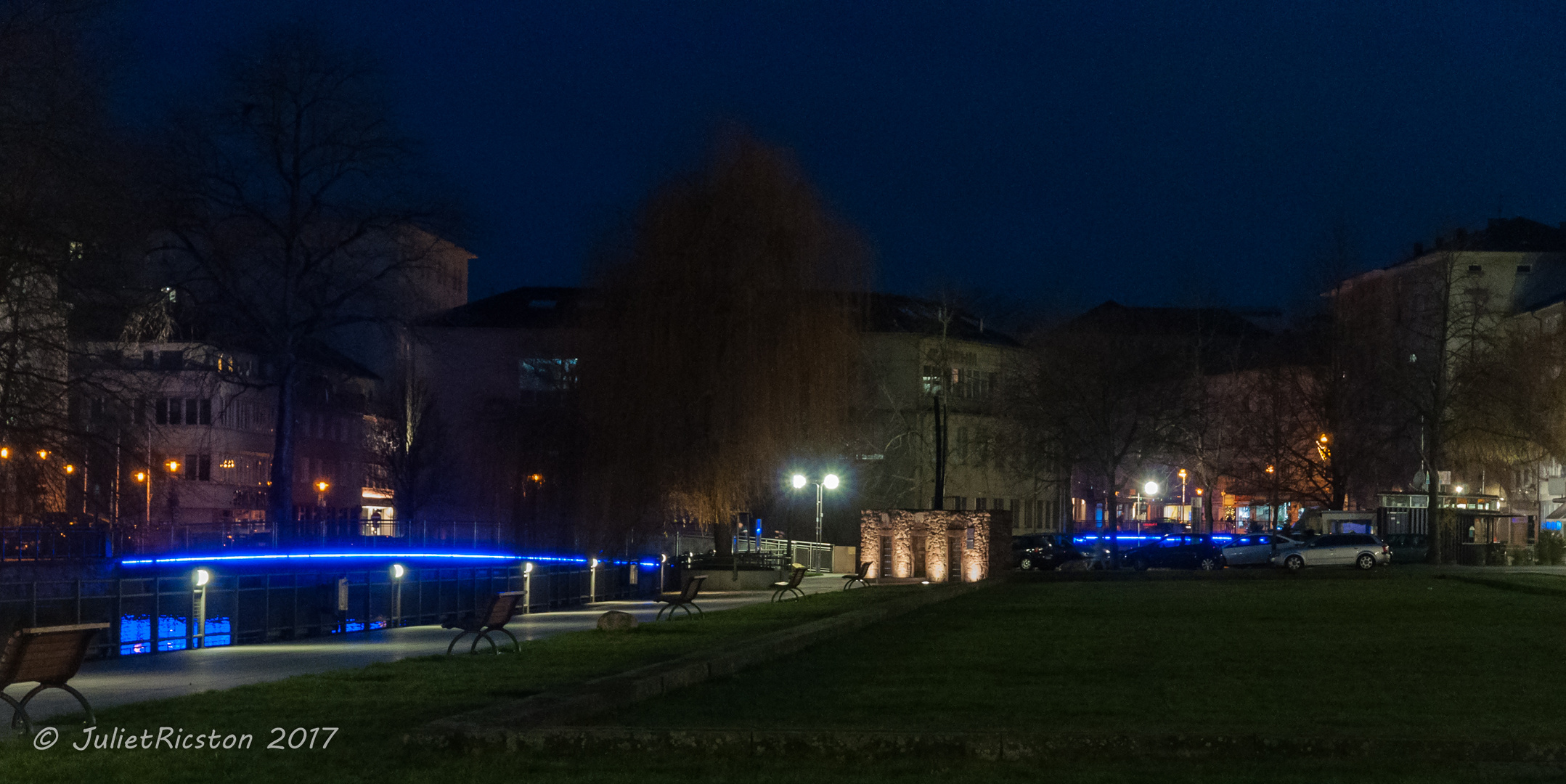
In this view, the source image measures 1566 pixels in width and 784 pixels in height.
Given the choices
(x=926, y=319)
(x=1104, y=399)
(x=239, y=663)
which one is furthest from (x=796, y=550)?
(x=239, y=663)

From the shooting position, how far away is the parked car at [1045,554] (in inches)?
2638

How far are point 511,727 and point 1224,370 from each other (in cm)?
8006

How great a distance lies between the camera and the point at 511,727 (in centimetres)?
1202

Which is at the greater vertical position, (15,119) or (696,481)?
(15,119)

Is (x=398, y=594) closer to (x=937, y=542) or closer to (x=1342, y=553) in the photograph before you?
(x=937, y=542)

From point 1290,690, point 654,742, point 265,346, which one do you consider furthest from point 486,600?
point 265,346

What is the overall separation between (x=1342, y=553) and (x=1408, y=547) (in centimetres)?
713

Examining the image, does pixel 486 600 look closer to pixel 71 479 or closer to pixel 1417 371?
pixel 71 479

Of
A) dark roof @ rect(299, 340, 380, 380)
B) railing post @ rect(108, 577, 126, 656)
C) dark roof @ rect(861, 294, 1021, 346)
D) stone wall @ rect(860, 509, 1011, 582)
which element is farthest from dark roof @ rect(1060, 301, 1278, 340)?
railing post @ rect(108, 577, 126, 656)

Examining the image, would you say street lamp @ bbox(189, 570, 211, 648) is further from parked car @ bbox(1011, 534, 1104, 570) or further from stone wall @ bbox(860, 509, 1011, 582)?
parked car @ bbox(1011, 534, 1104, 570)

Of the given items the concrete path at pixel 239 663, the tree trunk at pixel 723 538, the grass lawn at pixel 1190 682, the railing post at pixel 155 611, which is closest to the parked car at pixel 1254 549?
the tree trunk at pixel 723 538

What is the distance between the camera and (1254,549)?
219ft

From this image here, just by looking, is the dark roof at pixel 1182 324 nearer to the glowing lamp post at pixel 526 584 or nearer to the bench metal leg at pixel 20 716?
the glowing lamp post at pixel 526 584

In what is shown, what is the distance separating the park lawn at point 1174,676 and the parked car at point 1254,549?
103ft
